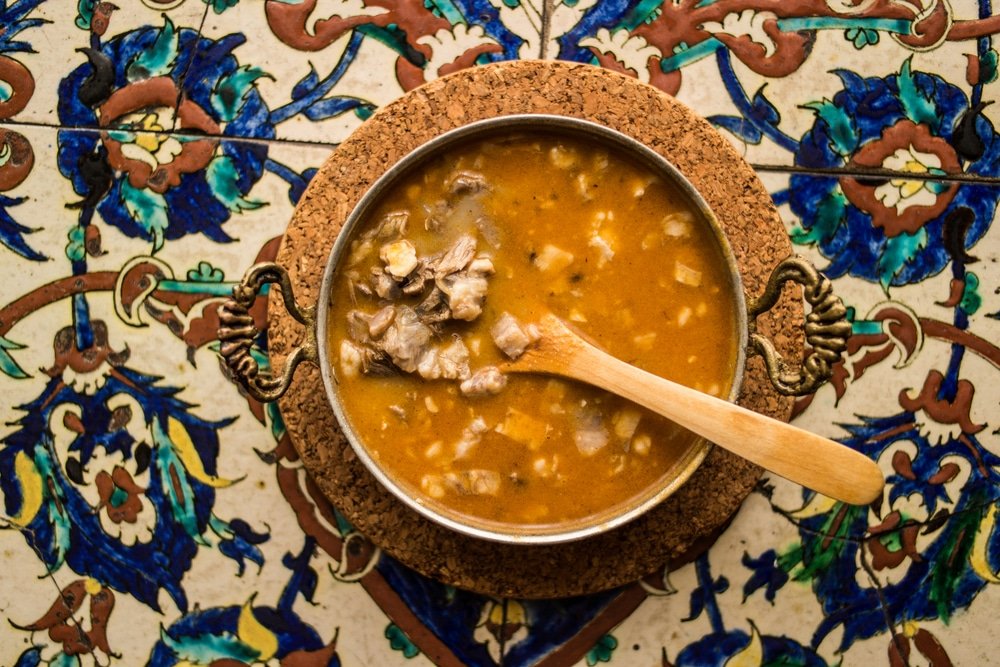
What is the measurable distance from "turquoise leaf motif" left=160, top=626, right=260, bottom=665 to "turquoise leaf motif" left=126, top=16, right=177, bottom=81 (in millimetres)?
984

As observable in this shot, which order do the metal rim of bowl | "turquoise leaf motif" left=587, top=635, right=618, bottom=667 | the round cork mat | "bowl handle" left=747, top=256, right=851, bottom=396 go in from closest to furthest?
"bowl handle" left=747, top=256, right=851, bottom=396 → the metal rim of bowl → the round cork mat → "turquoise leaf motif" left=587, top=635, right=618, bottom=667

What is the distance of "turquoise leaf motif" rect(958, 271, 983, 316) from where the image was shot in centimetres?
161

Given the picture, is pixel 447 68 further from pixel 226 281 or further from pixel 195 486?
pixel 195 486

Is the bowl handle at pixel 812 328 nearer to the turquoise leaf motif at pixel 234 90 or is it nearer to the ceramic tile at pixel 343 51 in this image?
the ceramic tile at pixel 343 51

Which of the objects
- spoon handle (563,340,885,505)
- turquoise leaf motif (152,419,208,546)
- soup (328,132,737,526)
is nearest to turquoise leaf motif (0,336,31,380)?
turquoise leaf motif (152,419,208,546)

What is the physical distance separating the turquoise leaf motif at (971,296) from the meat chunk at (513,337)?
0.82 meters

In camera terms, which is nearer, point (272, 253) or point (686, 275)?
point (686, 275)

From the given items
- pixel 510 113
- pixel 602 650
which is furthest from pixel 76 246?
pixel 602 650

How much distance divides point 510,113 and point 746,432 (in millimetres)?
611

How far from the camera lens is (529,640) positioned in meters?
1.59

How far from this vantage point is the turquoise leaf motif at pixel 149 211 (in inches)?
63.6

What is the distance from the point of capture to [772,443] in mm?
1232

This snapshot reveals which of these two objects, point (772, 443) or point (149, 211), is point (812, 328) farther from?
point (149, 211)

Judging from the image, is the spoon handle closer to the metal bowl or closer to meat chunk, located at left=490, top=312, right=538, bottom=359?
the metal bowl
